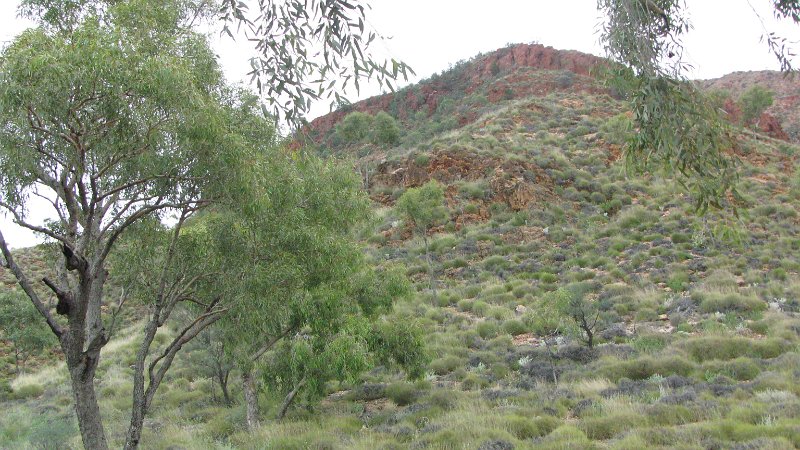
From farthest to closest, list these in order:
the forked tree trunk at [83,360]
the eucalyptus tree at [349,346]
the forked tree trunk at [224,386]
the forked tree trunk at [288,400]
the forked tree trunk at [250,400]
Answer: the forked tree trunk at [224,386], the forked tree trunk at [288,400], the forked tree trunk at [250,400], the eucalyptus tree at [349,346], the forked tree trunk at [83,360]

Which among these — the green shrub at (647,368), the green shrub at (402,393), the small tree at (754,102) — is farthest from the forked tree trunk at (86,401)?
the small tree at (754,102)

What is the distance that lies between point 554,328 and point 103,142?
33.3ft

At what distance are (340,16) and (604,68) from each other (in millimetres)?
2184

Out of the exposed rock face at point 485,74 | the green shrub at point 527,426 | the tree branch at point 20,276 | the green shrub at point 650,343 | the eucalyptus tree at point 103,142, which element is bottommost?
the green shrub at point 650,343

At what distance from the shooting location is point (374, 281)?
10812 mm

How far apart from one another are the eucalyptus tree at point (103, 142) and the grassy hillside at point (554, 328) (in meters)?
3.73

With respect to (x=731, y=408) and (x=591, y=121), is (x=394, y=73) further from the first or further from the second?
(x=591, y=121)

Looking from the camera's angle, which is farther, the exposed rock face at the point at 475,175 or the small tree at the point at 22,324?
A: the exposed rock face at the point at 475,175

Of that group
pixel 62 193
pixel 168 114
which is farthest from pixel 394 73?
pixel 62 193

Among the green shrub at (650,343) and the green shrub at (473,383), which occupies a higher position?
the green shrub at (473,383)

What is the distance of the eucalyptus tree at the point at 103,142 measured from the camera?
5.57 meters

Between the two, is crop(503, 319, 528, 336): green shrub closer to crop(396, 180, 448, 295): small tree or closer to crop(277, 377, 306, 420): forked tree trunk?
crop(396, 180, 448, 295): small tree

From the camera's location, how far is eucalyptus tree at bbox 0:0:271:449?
557cm

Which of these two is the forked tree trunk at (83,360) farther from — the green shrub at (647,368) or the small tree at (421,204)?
the small tree at (421,204)
